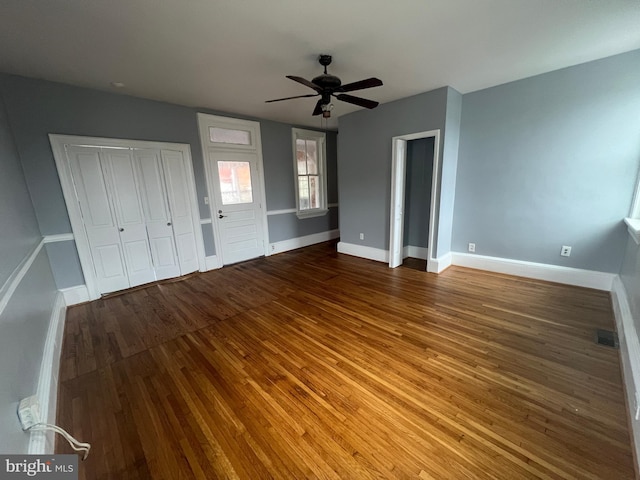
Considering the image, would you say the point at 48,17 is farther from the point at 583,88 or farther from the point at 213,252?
the point at 583,88

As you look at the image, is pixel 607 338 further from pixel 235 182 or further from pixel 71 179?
pixel 71 179

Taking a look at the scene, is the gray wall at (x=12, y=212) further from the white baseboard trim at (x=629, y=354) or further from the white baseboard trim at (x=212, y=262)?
the white baseboard trim at (x=629, y=354)

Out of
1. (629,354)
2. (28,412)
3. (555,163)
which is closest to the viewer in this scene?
(28,412)

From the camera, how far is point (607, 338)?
86.6 inches

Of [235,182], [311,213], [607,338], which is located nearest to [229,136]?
[235,182]

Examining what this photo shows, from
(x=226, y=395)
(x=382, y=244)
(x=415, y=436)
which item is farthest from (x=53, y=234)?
(x=382, y=244)

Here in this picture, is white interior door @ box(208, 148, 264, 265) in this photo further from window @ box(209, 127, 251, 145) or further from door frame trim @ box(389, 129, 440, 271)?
door frame trim @ box(389, 129, 440, 271)

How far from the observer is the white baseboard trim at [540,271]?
9.96ft

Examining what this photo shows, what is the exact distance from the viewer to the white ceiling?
1.77 metres

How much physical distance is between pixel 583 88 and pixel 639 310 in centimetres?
254

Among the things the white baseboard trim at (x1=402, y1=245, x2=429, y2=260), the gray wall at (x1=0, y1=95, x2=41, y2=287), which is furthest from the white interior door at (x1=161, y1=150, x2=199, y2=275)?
the white baseboard trim at (x1=402, y1=245, x2=429, y2=260)

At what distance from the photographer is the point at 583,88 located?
111 inches

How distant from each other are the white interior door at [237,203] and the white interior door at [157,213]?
2.47ft

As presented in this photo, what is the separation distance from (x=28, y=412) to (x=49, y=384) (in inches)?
19.1
